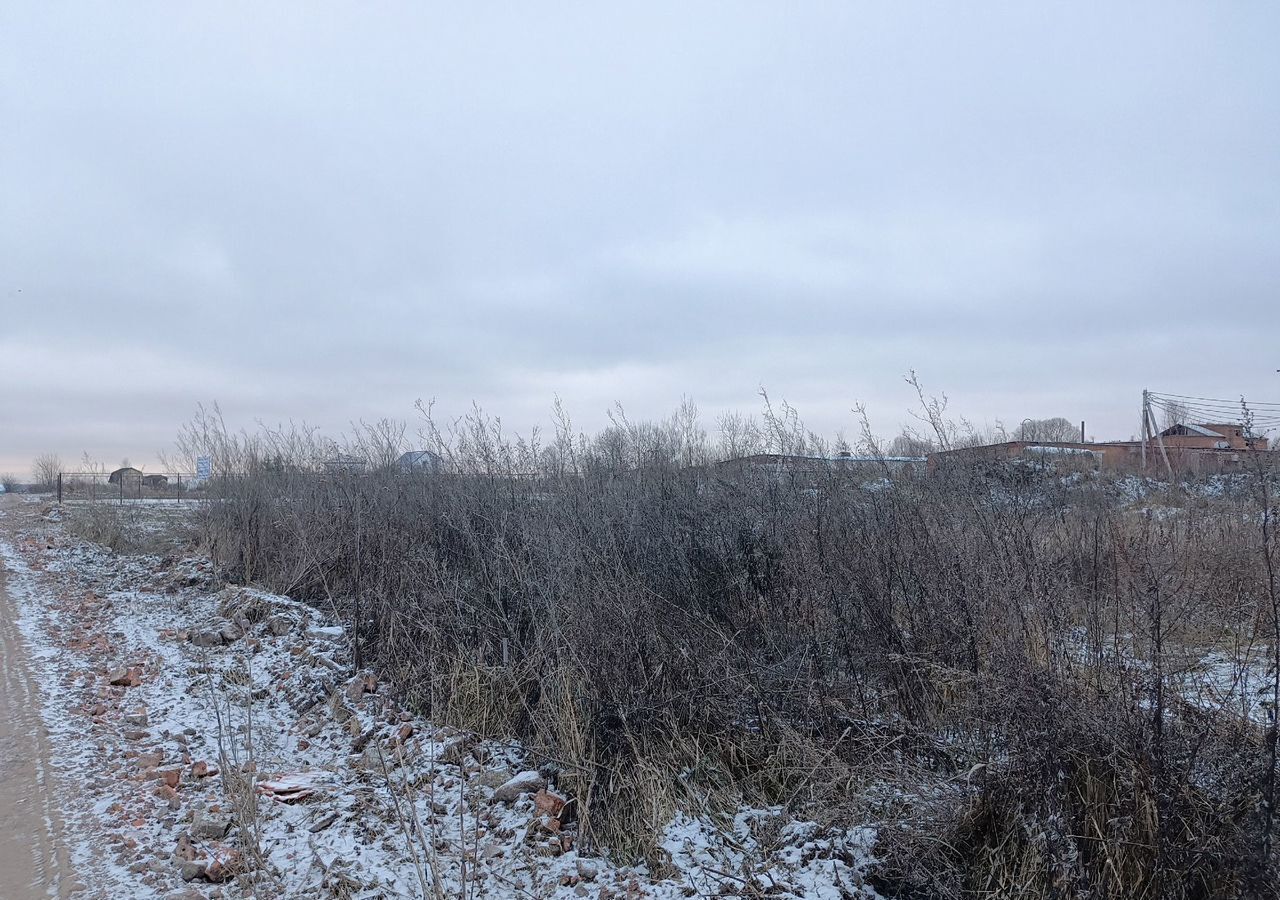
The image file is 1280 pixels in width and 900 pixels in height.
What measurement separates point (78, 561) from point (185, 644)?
735cm

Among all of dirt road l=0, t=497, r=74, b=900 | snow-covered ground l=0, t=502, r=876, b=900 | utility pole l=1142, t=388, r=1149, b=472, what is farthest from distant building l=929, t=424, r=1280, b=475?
dirt road l=0, t=497, r=74, b=900

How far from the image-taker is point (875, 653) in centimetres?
510

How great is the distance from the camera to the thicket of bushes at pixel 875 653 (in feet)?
11.2

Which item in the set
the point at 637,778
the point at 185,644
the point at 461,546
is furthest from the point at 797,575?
the point at 185,644

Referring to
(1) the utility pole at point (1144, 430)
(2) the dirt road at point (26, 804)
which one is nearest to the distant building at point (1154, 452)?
(1) the utility pole at point (1144, 430)

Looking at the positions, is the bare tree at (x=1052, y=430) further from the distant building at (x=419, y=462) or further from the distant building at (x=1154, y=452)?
the distant building at (x=419, y=462)

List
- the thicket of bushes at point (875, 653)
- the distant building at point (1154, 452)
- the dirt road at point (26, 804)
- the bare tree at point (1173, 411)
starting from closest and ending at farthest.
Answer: the thicket of bushes at point (875, 653) → the dirt road at point (26, 804) → the distant building at point (1154, 452) → the bare tree at point (1173, 411)

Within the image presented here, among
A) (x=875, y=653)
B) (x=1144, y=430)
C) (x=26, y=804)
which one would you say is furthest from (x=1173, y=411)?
(x=26, y=804)

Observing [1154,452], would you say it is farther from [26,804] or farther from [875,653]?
[26,804]

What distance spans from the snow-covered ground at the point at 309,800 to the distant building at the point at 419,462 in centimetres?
284

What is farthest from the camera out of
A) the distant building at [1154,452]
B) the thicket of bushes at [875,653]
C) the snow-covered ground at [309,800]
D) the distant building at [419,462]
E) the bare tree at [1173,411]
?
the bare tree at [1173,411]

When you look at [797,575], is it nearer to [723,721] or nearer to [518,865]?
[723,721]

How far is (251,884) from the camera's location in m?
3.95

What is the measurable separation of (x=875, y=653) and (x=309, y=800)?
12.7 ft
